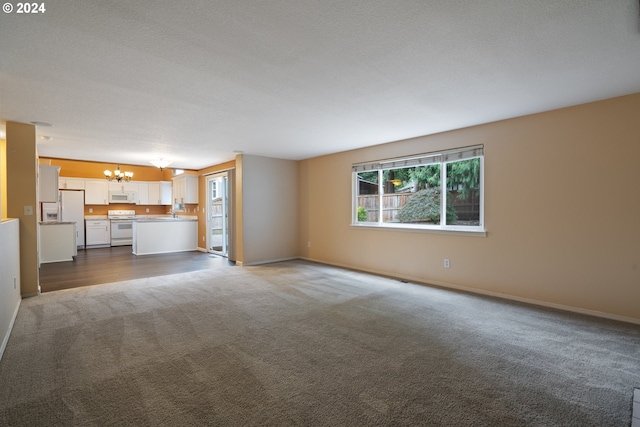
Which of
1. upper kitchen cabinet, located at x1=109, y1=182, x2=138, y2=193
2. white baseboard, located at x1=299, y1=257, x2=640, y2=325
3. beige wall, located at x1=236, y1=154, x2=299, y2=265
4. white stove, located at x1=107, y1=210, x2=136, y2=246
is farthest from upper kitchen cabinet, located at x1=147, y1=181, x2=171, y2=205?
white baseboard, located at x1=299, y1=257, x2=640, y2=325

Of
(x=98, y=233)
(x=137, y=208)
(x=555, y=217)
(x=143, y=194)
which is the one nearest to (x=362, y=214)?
(x=555, y=217)

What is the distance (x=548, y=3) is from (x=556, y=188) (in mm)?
2537

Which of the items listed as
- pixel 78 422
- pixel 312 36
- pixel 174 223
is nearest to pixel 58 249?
pixel 174 223

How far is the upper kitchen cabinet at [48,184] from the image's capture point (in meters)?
6.69

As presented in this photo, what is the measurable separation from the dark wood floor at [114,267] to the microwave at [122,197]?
218 centimetres

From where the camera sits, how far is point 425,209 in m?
4.97

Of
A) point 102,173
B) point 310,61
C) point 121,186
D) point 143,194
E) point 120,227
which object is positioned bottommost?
point 120,227

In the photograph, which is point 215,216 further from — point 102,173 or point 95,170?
point 95,170

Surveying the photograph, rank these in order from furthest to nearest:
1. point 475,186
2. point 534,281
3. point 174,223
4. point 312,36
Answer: point 174,223, point 475,186, point 534,281, point 312,36

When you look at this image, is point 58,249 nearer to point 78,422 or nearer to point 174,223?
point 174,223

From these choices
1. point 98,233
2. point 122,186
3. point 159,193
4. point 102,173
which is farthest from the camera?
point 159,193

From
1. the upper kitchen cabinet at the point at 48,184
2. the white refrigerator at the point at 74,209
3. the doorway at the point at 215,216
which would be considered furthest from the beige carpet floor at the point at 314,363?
the white refrigerator at the point at 74,209

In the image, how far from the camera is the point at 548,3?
1.76 metres

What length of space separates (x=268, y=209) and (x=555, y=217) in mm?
5157
